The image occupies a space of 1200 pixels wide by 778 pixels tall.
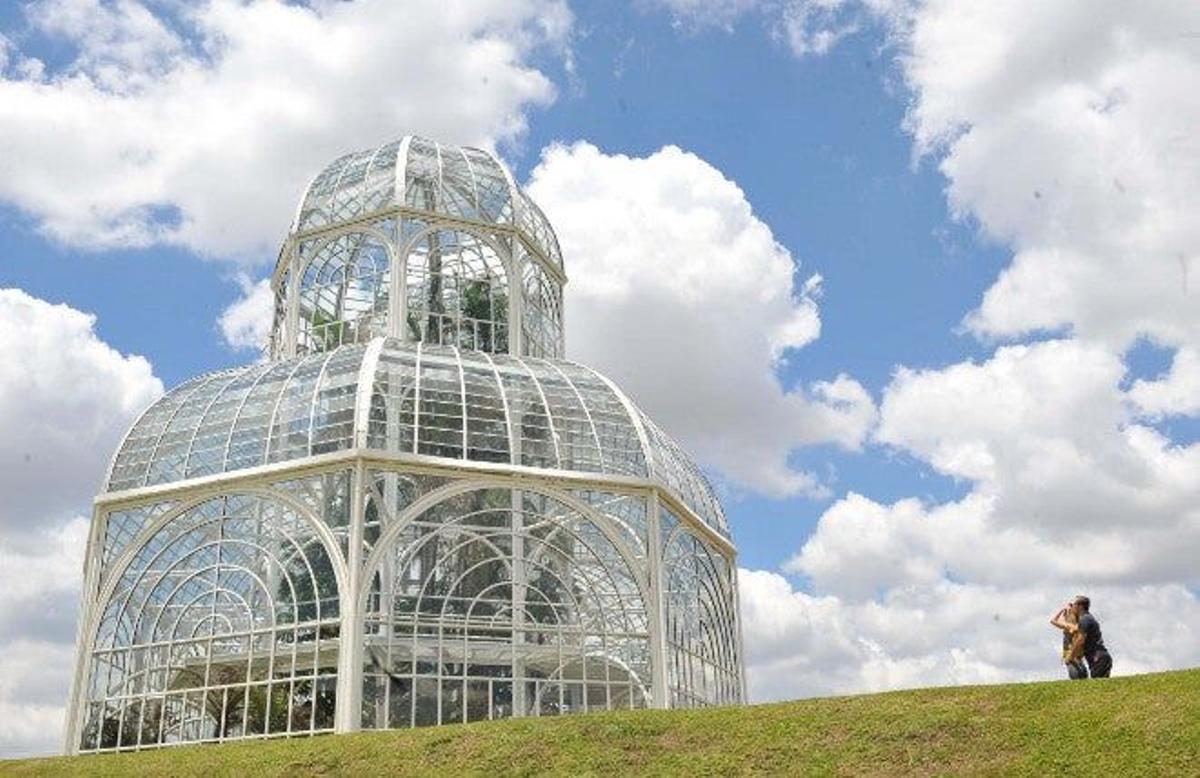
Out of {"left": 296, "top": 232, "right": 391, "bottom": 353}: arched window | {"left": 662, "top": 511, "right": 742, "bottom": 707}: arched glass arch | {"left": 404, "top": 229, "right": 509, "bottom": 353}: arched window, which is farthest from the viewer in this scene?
{"left": 296, "top": 232, "right": 391, "bottom": 353}: arched window

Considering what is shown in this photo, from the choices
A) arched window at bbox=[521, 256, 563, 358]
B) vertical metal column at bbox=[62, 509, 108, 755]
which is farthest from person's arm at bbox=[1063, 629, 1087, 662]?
arched window at bbox=[521, 256, 563, 358]

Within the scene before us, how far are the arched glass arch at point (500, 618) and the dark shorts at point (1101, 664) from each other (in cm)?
1107

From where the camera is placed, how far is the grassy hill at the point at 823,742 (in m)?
15.0

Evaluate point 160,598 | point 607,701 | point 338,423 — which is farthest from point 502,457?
point 160,598

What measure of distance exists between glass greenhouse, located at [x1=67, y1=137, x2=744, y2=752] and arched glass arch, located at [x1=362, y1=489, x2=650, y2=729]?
0.05 m

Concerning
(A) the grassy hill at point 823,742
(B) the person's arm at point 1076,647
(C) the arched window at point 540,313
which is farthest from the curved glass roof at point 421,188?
(B) the person's arm at point 1076,647

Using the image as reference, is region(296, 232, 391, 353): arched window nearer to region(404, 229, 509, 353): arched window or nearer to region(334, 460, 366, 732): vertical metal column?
region(404, 229, 509, 353): arched window

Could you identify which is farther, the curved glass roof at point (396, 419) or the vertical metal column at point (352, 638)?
the curved glass roof at point (396, 419)

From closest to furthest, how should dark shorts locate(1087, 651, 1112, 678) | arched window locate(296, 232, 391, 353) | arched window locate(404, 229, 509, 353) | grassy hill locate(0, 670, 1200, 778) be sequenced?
grassy hill locate(0, 670, 1200, 778) < dark shorts locate(1087, 651, 1112, 678) < arched window locate(404, 229, 509, 353) < arched window locate(296, 232, 391, 353)

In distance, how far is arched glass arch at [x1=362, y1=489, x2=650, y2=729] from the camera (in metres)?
24.9

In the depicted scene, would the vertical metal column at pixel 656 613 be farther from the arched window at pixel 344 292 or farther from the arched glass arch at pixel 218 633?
the arched window at pixel 344 292

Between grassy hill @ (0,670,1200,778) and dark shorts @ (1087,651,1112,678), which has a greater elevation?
dark shorts @ (1087,651,1112,678)

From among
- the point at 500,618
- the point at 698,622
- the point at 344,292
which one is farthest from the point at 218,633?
the point at 344,292

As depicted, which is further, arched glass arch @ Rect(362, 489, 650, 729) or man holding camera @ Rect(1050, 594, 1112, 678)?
arched glass arch @ Rect(362, 489, 650, 729)
